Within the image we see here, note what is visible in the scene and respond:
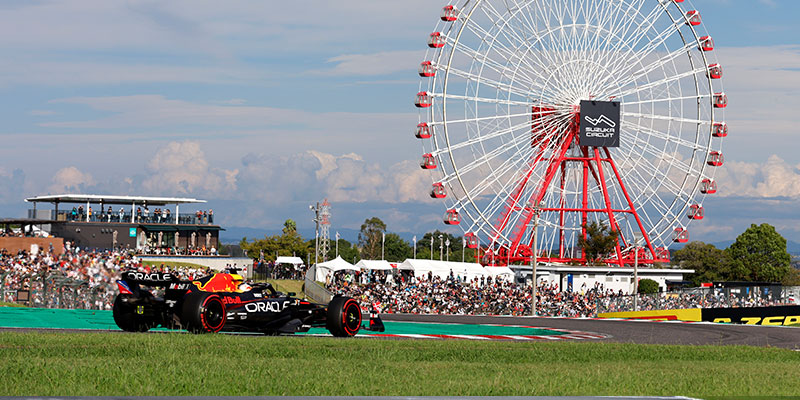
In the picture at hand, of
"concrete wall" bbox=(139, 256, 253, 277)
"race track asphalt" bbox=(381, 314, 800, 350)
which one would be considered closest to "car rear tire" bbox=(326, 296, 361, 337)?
"race track asphalt" bbox=(381, 314, 800, 350)

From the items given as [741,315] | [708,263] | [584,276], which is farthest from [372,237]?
[741,315]

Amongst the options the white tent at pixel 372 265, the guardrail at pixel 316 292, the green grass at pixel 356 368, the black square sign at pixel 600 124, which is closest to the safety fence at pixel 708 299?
the guardrail at pixel 316 292

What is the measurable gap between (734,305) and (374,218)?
110 metres

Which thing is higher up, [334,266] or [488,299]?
[334,266]

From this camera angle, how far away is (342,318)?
20.5m

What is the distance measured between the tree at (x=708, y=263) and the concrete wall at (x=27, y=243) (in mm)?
69491

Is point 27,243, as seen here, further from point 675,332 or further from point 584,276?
point 675,332

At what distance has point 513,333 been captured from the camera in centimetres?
2770

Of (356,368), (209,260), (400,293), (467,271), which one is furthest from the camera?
(209,260)

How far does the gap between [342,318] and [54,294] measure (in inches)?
681

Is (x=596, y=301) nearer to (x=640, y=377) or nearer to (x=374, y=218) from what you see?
(x=640, y=377)

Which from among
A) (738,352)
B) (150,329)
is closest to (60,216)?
(150,329)

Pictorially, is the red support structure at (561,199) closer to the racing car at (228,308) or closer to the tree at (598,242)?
the tree at (598,242)

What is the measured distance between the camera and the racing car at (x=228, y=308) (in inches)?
780
